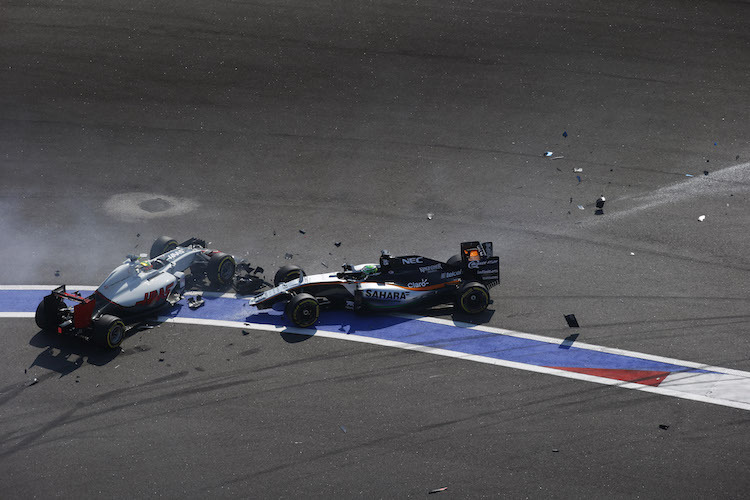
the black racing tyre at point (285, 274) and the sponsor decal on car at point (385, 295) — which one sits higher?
the black racing tyre at point (285, 274)

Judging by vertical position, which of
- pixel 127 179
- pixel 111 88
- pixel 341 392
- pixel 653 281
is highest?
pixel 111 88

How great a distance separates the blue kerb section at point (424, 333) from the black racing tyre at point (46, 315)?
1353 millimetres

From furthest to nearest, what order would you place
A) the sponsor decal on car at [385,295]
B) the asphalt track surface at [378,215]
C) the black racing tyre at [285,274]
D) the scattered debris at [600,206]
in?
1. the scattered debris at [600,206]
2. the black racing tyre at [285,274]
3. the sponsor decal on car at [385,295]
4. the asphalt track surface at [378,215]

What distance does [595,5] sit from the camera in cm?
2792

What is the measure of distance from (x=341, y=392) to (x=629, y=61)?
17.1 meters

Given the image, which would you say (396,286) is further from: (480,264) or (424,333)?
(480,264)

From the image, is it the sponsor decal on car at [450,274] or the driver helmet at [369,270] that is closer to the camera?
the driver helmet at [369,270]

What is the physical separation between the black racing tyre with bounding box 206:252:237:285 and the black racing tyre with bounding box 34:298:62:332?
3.19 m

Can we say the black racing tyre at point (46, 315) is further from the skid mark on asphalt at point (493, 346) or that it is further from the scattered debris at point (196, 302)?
the scattered debris at point (196, 302)

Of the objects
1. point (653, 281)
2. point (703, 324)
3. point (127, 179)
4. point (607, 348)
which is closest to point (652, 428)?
point (607, 348)

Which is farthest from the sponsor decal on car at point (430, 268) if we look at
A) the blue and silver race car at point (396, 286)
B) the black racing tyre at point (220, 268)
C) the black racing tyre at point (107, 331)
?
the black racing tyre at point (107, 331)

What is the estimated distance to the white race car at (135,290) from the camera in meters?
14.8

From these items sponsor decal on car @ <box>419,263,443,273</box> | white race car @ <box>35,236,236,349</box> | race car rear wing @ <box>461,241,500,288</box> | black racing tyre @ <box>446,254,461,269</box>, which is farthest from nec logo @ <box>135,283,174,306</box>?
race car rear wing @ <box>461,241,500,288</box>

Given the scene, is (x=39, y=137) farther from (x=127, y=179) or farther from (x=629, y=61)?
(x=629, y=61)
